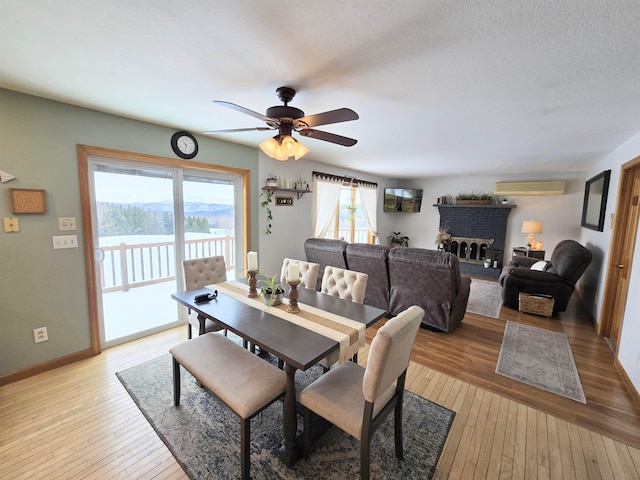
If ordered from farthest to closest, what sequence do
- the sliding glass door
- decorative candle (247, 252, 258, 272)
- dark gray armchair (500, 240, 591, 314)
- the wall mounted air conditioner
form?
the wall mounted air conditioner < dark gray armchair (500, 240, 591, 314) < the sliding glass door < decorative candle (247, 252, 258, 272)

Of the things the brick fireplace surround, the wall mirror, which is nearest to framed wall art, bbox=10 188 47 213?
the wall mirror

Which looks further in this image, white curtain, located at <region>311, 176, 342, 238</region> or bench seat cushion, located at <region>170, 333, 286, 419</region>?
white curtain, located at <region>311, 176, 342, 238</region>

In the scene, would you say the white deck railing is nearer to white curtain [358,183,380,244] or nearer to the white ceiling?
the white ceiling

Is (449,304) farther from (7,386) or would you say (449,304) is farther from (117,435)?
(7,386)

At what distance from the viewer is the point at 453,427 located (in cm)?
187

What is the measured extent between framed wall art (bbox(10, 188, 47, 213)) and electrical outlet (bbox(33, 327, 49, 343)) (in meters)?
1.03

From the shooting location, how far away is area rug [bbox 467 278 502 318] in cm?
398

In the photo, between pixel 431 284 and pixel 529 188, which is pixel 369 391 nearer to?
pixel 431 284

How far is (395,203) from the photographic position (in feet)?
23.5

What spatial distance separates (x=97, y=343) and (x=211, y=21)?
299 centimetres

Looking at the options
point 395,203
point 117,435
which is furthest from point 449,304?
point 395,203

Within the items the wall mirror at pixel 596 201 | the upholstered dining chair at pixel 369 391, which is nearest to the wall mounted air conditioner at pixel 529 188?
the wall mirror at pixel 596 201

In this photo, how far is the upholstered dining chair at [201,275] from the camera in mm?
2564

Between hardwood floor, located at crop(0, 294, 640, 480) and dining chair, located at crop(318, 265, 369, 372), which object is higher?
dining chair, located at crop(318, 265, 369, 372)
